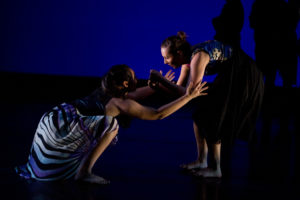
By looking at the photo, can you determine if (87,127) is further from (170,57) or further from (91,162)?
(170,57)

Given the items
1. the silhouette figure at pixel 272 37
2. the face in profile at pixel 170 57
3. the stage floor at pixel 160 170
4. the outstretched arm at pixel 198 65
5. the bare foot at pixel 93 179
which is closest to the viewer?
the stage floor at pixel 160 170

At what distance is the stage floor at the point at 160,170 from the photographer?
1734 millimetres

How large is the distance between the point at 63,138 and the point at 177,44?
2.74 ft

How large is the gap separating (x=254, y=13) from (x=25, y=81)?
3909 mm

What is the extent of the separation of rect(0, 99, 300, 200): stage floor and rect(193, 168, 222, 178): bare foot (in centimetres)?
6

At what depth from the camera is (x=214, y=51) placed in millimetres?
2160

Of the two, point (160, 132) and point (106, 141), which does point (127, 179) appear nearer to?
point (106, 141)

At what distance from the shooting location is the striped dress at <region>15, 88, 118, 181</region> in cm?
184

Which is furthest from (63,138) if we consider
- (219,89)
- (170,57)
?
(219,89)

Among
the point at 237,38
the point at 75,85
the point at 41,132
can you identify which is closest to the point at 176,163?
the point at 41,132

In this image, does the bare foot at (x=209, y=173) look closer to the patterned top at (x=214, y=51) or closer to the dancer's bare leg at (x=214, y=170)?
the dancer's bare leg at (x=214, y=170)

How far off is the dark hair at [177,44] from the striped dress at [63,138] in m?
0.59

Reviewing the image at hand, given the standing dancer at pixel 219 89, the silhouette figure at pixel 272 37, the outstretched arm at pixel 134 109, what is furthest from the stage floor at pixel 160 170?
the silhouette figure at pixel 272 37

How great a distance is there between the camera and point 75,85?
241 inches
